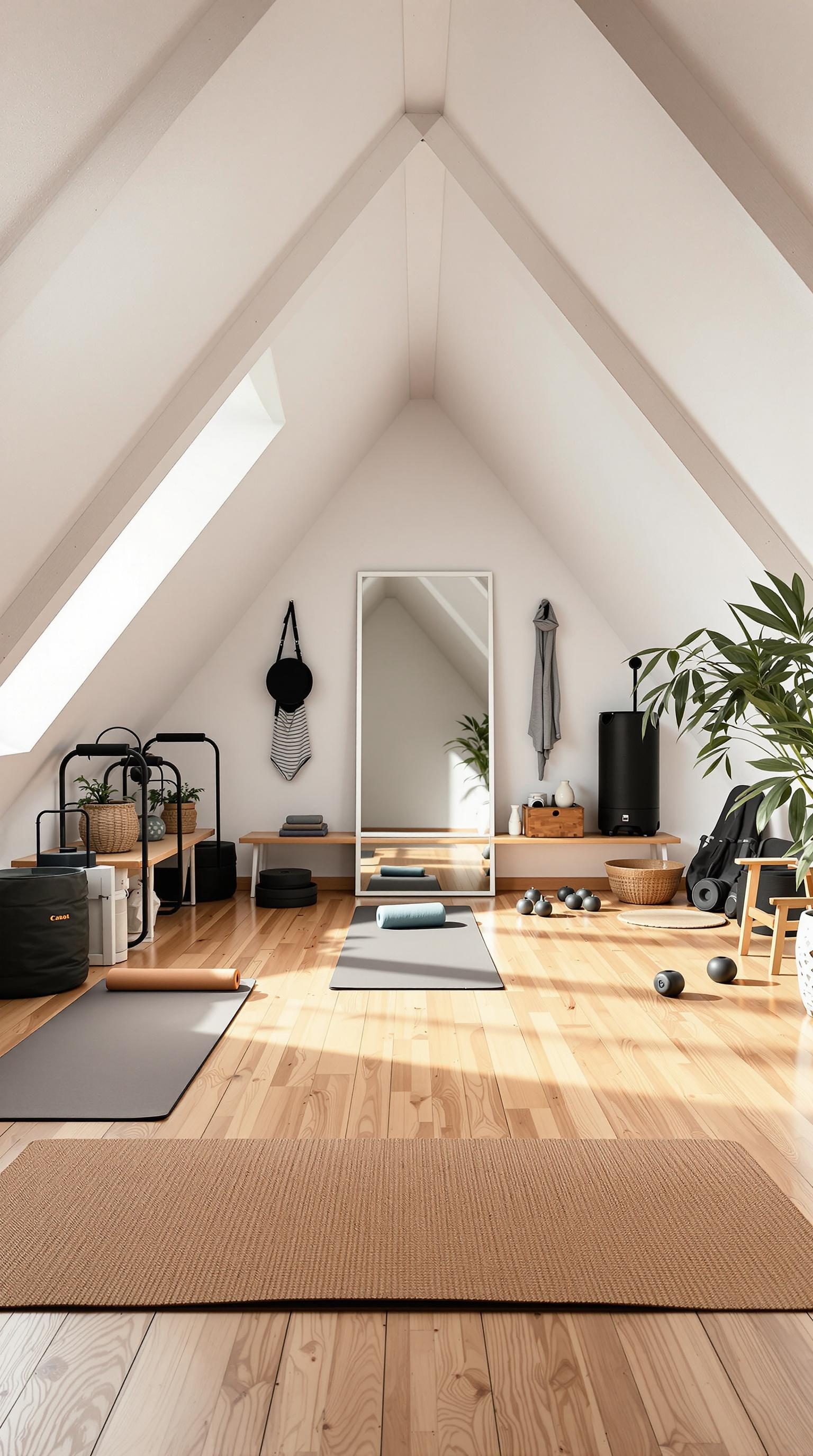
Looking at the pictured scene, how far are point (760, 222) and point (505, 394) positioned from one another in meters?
2.90

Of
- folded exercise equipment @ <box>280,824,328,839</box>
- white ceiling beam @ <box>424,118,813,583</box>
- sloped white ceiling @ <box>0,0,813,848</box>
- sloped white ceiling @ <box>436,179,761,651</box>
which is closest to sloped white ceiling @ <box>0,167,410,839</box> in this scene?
sloped white ceiling @ <box>0,0,813,848</box>

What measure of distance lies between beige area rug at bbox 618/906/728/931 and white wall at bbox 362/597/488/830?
1284 millimetres

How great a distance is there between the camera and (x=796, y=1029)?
357cm

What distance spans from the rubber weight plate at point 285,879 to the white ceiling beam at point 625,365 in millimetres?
3307

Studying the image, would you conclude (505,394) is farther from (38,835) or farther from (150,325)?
(38,835)

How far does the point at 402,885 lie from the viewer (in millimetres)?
6426

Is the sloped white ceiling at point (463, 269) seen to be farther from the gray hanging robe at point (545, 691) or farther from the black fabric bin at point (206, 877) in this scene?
the gray hanging robe at point (545, 691)

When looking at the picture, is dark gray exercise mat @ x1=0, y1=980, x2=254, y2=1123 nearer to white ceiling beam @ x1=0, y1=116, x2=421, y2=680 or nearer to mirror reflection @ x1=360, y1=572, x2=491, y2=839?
white ceiling beam @ x1=0, y1=116, x2=421, y2=680

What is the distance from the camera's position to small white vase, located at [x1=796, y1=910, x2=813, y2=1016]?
3.64 meters

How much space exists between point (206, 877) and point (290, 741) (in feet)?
3.49

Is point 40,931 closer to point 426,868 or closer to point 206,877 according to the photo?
point 206,877

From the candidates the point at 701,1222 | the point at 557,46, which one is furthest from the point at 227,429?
the point at 701,1222

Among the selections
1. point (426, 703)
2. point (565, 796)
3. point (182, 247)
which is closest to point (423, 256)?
point (182, 247)

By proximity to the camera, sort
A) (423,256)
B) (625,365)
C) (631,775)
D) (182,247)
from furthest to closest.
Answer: (631,775)
(423,256)
(625,365)
(182,247)
